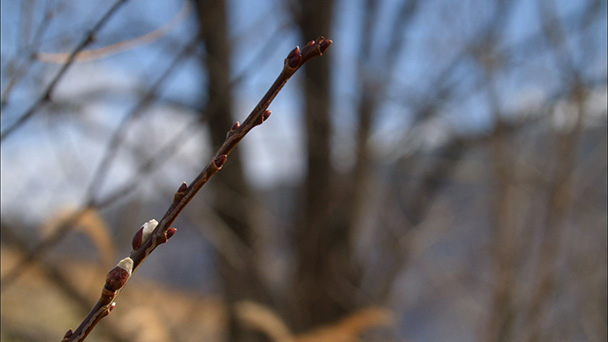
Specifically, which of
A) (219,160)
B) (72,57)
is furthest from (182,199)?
(72,57)

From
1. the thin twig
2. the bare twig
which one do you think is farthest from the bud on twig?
the thin twig

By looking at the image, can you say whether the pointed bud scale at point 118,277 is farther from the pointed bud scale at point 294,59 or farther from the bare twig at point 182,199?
the pointed bud scale at point 294,59

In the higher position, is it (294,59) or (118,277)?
(294,59)

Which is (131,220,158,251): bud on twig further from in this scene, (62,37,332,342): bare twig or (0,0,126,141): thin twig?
(0,0,126,141): thin twig

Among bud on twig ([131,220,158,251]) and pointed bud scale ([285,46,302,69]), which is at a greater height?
pointed bud scale ([285,46,302,69])

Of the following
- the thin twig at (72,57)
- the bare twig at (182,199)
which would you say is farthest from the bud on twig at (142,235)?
the thin twig at (72,57)

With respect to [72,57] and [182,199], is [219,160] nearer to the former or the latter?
[182,199]

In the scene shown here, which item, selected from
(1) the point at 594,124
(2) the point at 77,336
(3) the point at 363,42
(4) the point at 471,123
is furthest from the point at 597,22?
(2) the point at 77,336

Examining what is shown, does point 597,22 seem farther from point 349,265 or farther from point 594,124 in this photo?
point 349,265
